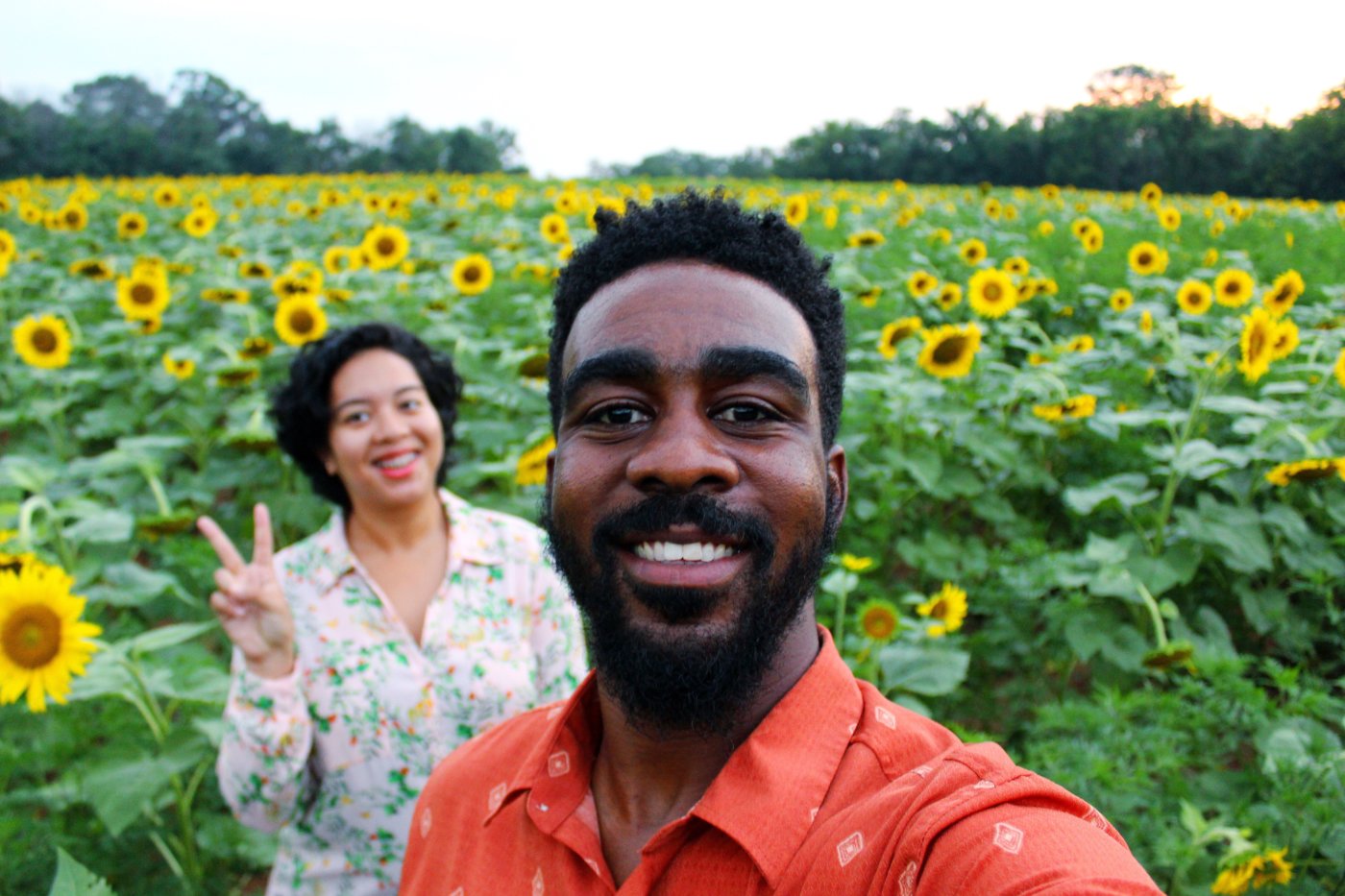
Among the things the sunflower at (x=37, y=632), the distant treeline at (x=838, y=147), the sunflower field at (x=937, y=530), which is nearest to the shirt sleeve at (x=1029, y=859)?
the sunflower field at (x=937, y=530)

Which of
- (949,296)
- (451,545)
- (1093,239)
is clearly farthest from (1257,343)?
(1093,239)

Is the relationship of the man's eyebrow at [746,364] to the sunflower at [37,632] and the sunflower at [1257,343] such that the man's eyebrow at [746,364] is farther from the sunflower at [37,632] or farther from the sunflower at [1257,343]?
the sunflower at [1257,343]

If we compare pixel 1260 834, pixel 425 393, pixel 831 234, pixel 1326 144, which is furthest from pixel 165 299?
pixel 1326 144

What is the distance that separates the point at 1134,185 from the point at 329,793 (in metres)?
25.0

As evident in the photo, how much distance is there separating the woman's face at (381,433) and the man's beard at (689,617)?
5.53ft

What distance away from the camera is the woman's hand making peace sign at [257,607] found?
220cm

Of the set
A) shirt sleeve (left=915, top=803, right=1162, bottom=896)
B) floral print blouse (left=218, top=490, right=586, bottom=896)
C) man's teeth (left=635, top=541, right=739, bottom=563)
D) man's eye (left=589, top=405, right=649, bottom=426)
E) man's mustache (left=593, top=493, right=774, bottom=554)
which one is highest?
man's eye (left=589, top=405, right=649, bottom=426)

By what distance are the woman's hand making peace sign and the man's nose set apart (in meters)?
1.31

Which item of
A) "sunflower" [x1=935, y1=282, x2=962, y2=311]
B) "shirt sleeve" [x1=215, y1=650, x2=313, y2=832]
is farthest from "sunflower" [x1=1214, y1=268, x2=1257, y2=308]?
"shirt sleeve" [x1=215, y1=650, x2=313, y2=832]

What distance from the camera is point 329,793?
250 centimetres

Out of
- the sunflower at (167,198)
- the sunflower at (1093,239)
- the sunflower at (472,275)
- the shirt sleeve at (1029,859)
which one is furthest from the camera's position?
the sunflower at (167,198)

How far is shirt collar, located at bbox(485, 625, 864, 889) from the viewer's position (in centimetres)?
108

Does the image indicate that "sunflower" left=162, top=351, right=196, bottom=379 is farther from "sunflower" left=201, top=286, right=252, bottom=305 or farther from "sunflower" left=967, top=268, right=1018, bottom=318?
"sunflower" left=967, top=268, right=1018, bottom=318

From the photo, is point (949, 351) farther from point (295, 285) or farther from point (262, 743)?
point (295, 285)
